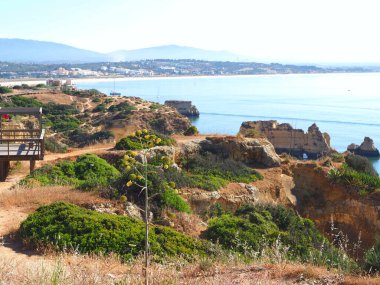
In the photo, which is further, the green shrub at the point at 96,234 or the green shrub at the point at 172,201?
the green shrub at the point at 172,201

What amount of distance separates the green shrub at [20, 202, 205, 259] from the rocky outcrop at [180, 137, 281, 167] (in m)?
10.9

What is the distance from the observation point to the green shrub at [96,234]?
25.8 ft

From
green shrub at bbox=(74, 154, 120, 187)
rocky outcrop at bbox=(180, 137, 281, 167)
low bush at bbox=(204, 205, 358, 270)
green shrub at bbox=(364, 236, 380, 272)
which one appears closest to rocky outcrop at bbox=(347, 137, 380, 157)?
rocky outcrop at bbox=(180, 137, 281, 167)

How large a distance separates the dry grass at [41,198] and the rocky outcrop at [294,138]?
4372 cm

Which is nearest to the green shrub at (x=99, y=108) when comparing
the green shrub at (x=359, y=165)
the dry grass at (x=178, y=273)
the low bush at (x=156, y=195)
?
the green shrub at (x=359, y=165)

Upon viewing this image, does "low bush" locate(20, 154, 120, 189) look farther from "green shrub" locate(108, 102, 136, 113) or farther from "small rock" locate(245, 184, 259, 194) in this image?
"green shrub" locate(108, 102, 136, 113)

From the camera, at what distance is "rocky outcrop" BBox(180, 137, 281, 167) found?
19.8m

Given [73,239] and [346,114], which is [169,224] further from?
[346,114]

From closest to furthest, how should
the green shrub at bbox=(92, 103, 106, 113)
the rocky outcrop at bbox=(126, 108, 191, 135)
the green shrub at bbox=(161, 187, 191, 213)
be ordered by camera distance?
the green shrub at bbox=(161, 187, 191, 213), the rocky outcrop at bbox=(126, 108, 191, 135), the green shrub at bbox=(92, 103, 106, 113)

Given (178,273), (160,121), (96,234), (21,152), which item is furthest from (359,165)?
(160,121)

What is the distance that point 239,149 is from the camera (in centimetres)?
1983

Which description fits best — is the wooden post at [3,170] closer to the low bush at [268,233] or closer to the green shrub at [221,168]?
the green shrub at [221,168]

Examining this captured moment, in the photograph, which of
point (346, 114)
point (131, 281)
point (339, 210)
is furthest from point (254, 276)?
point (346, 114)

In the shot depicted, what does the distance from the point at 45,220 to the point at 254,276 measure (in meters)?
4.23
